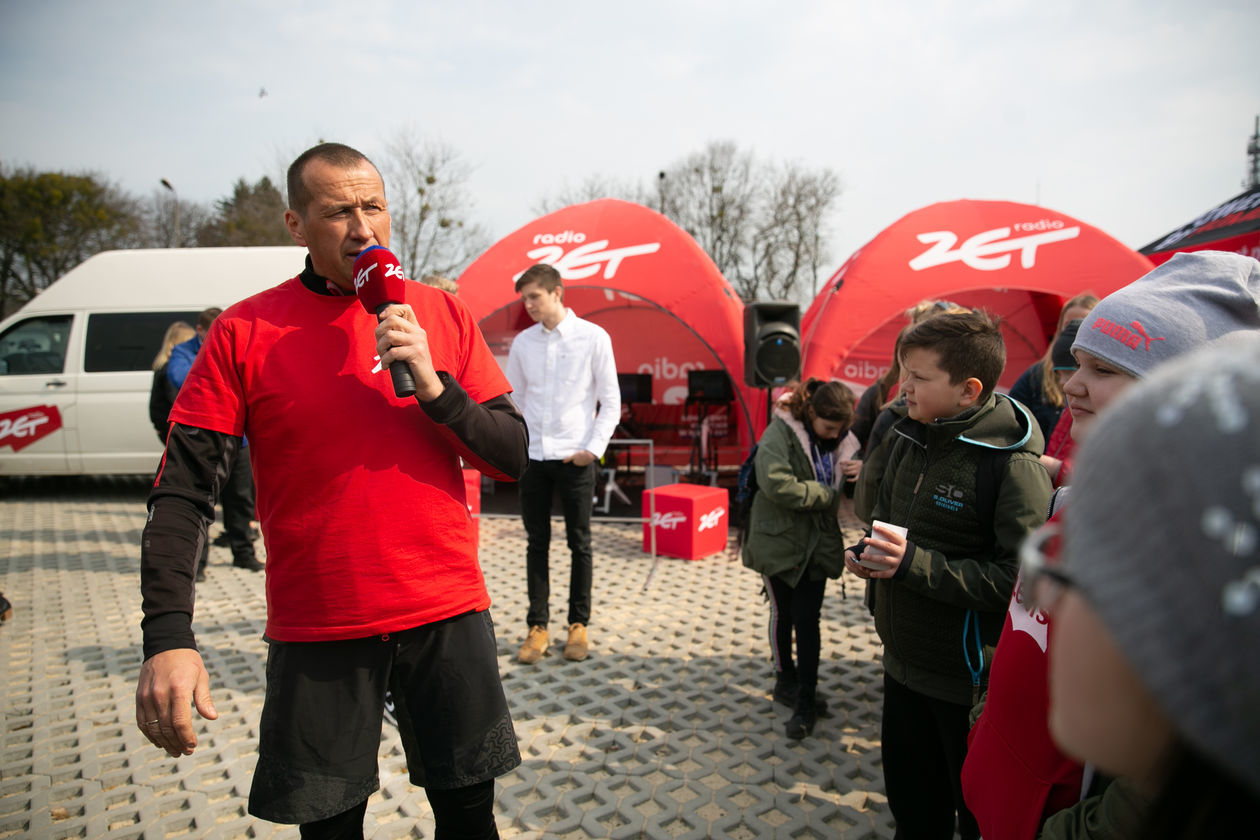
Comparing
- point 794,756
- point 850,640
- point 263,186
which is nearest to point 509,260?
point 850,640

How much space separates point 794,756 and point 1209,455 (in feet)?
9.89

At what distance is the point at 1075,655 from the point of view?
566 millimetres

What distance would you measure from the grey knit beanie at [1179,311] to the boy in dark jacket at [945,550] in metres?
0.59

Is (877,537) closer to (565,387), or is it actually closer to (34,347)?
(565,387)

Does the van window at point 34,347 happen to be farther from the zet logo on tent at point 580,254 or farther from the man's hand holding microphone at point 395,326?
the man's hand holding microphone at point 395,326

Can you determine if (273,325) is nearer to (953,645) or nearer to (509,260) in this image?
(953,645)

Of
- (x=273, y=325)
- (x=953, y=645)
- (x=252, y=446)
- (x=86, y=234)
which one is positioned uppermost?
(x=86, y=234)

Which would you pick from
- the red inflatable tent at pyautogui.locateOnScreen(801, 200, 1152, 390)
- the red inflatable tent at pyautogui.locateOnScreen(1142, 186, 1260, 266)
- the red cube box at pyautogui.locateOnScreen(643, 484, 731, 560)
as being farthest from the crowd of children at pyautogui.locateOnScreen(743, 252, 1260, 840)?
the red inflatable tent at pyautogui.locateOnScreen(1142, 186, 1260, 266)

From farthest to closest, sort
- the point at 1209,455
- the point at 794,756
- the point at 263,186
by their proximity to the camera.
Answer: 1. the point at 263,186
2. the point at 794,756
3. the point at 1209,455

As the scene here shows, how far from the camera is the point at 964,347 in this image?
6.68 ft

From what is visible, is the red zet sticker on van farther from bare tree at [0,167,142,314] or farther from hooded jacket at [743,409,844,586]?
bare tree at [0,167,142,314]

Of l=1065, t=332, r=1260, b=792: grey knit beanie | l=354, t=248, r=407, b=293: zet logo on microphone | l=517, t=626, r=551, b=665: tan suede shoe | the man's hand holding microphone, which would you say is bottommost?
l=517, t=626, r=551, b=665: tan suede shoe

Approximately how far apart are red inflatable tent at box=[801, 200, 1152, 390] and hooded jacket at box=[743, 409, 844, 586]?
170 inches

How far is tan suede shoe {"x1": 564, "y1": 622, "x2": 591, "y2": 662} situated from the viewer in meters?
4.06
